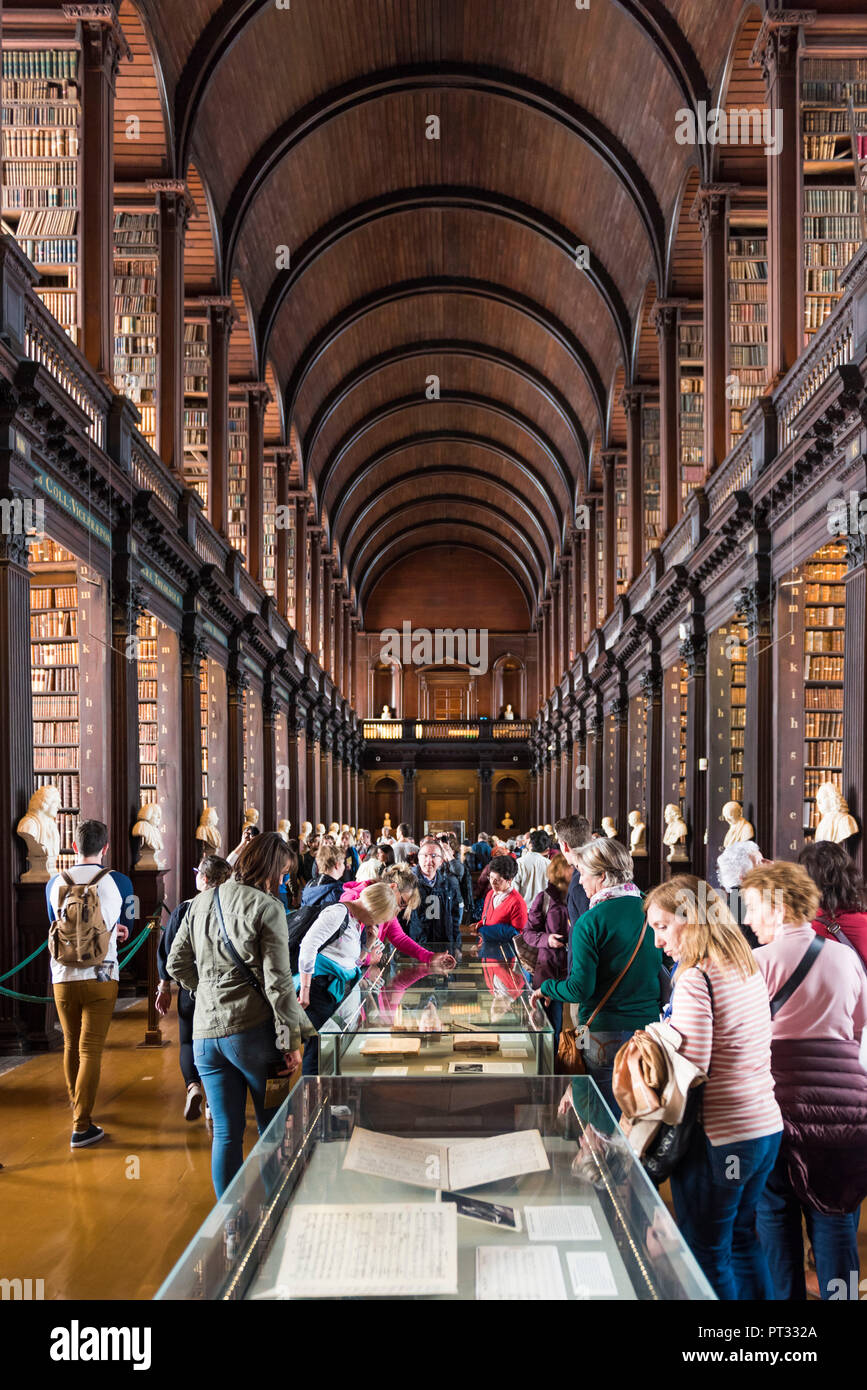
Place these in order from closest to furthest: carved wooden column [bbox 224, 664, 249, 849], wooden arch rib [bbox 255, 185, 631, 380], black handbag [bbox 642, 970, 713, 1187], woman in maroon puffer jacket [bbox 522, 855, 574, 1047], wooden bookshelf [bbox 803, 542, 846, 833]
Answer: black handbag [bbox 642, 970, 713, 1187]
woman in maroon puffer jacket [bbox 522, 855, 574, 1047]
wooden bookshelf [bbox 803, 542, 846, 833]
carved wooden column [bbox 224, 664, 249, 849]
wooden arch rib [bbox 255, 185, 631, 380]

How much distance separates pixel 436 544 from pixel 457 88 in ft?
73.9

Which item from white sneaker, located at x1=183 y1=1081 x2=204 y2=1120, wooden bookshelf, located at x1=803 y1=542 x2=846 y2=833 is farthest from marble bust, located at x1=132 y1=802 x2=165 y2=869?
wooden bookshelf, located at x1=803 y1=542 x2=846 y2=833

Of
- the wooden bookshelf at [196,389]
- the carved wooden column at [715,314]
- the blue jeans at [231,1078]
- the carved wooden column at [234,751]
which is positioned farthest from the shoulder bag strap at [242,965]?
the wooden bookshelf at [196,389]

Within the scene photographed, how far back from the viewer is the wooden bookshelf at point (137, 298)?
11.1 m

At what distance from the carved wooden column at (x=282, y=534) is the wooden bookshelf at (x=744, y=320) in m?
8.97

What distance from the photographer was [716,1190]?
256 centimetres

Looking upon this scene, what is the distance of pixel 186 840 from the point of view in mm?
11375

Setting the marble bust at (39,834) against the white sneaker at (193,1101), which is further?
the marble bust at (39,834)

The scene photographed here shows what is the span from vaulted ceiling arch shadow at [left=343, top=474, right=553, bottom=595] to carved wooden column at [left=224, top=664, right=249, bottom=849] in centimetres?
1704

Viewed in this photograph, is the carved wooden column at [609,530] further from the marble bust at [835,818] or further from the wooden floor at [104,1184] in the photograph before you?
the wooden floor at [104,1184]

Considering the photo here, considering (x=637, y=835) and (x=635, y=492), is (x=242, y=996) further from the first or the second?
(x=635, y=492)

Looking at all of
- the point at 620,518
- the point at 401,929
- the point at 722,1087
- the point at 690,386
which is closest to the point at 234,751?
the point at 690,386

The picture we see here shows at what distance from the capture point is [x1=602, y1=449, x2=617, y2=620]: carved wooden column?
18.6m

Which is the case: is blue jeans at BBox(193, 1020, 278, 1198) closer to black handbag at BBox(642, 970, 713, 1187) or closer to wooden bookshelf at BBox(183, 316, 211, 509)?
black handbag at BBox(642, 970, 713, 1187)
